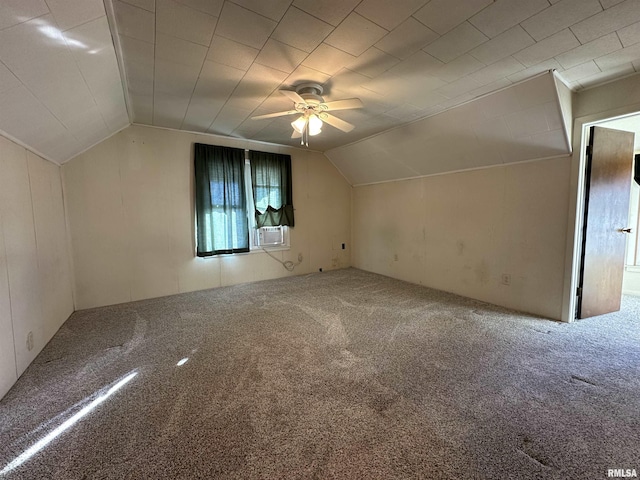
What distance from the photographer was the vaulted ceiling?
1561 mm

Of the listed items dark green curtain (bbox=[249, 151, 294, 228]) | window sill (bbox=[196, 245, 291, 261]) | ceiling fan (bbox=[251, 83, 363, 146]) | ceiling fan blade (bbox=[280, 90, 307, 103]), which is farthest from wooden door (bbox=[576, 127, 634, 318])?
window sill (bbox=[196, 245, 291, 261])

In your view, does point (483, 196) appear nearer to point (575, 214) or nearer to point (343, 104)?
point (575, 214)

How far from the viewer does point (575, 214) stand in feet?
9.29

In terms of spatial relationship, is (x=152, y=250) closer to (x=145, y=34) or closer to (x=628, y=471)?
(x=145, y=34)

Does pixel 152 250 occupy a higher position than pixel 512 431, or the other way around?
pixel 152 250

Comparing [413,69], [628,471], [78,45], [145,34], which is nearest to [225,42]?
[145,34]

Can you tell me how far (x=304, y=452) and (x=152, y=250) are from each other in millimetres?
3477

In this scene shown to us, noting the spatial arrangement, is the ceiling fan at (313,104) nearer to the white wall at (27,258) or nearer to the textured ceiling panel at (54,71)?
the textured ceiling panel at (54,71)

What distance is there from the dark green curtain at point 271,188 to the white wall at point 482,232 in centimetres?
165

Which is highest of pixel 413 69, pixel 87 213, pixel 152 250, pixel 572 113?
pixel 413 69

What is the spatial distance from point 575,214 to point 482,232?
0.95 m

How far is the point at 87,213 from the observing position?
343 centimetres

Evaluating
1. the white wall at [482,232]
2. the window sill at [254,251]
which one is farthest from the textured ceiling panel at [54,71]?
the white wall at [482,232]

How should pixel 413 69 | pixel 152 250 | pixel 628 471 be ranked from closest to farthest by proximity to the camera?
1. pixel 628 471
2. pixel 413 69
3. pixel 152 250
